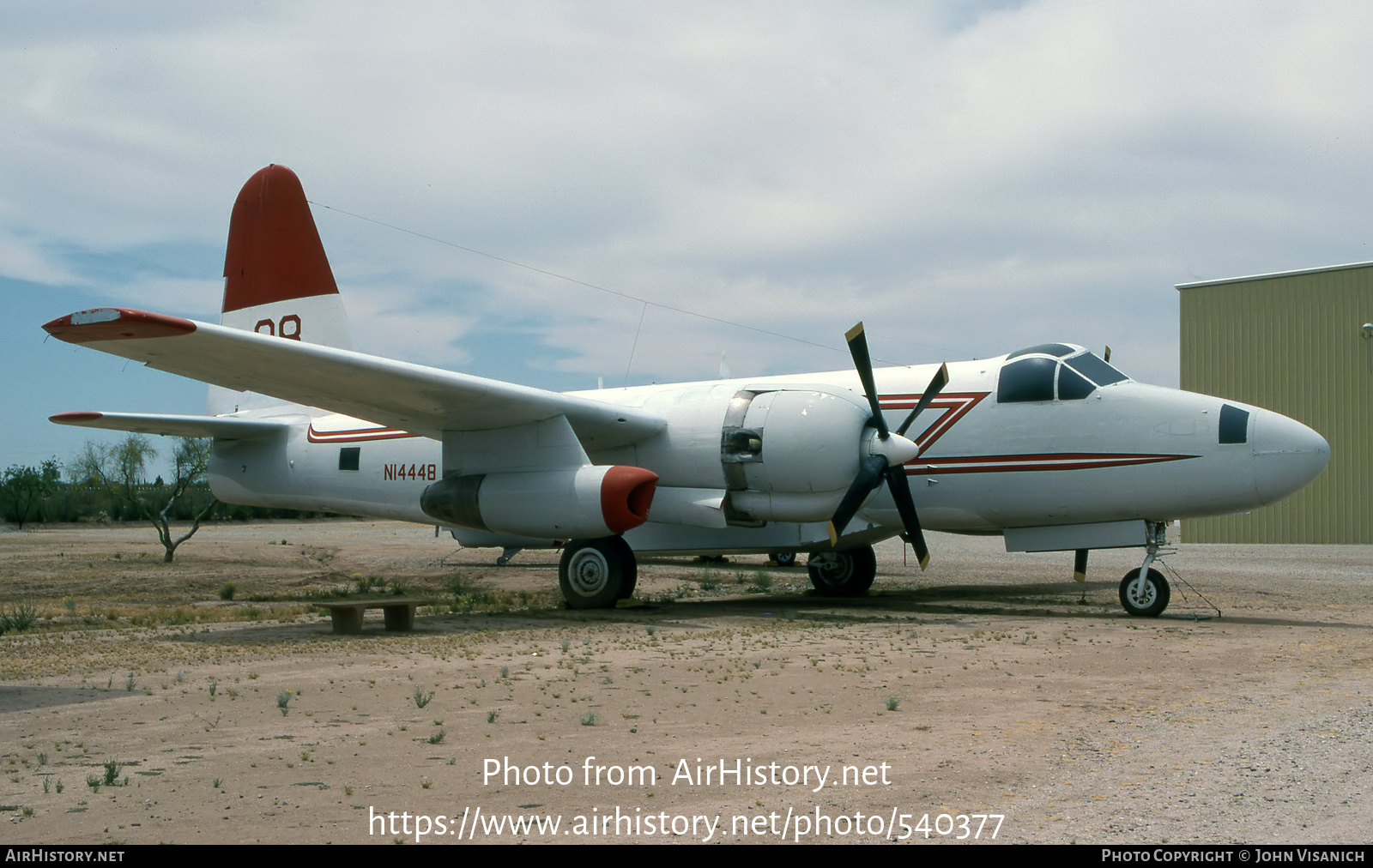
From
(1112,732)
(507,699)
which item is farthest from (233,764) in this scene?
(1112,732)

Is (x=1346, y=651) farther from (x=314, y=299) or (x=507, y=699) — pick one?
(x=314, y=299)

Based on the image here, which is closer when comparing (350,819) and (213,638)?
(350,819)

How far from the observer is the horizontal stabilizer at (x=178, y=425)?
1495 cm

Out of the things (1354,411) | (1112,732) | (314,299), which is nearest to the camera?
(1112,732)

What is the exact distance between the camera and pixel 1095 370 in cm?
1338

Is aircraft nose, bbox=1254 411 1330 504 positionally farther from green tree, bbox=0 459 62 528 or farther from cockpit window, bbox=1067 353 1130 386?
green tree, bbox=0 459 62 528

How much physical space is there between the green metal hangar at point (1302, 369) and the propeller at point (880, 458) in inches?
925

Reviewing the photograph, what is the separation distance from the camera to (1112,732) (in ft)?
20.0

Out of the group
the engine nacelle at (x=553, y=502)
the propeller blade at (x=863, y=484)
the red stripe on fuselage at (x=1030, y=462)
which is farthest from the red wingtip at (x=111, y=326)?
the red stripe on fuselage at (x=1030, y=462)

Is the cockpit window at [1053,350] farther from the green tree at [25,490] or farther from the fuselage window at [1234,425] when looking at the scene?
the green tree at [25,490]

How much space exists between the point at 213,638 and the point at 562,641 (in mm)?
3552

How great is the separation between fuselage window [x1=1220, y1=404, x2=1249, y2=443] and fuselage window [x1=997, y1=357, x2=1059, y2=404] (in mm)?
1947

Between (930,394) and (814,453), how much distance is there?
1.87 m
